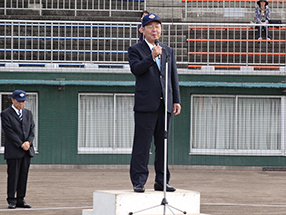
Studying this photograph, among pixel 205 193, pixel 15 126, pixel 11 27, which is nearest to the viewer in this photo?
pixel 15 126

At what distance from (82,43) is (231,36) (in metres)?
4.57

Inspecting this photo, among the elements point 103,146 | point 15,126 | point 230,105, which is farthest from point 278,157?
point 15,126

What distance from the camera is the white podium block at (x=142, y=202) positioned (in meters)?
6.51

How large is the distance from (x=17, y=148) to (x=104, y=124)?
8427mm

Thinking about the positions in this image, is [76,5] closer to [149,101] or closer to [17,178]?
[17,178]

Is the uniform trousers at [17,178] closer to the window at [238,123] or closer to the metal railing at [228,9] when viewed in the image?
the window at [238,123]

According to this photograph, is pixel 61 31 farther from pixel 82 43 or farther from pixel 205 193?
pixel 205 193

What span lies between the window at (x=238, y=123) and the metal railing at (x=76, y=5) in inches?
210

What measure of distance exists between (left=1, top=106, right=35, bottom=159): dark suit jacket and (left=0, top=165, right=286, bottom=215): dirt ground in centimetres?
88

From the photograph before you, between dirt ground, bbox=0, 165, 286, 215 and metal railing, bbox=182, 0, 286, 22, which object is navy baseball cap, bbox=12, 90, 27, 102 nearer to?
dirt ground, bbox=0, 165, 286, 215

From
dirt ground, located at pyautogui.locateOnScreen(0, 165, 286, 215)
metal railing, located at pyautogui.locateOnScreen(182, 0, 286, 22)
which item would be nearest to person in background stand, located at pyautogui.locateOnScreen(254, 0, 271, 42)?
metal railing, located at pyautogui.locateOnScreen(182, 0, 286, 22)

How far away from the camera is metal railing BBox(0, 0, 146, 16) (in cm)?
2134

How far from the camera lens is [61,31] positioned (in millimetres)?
18109

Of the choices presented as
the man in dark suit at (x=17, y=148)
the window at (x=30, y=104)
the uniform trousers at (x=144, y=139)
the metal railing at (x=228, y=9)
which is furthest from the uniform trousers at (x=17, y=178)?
the metal railing at (x=228, y=9)
